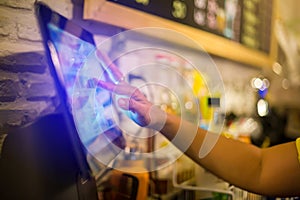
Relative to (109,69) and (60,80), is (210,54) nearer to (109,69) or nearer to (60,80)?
(109,69)

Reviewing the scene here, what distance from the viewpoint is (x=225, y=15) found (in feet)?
6.10

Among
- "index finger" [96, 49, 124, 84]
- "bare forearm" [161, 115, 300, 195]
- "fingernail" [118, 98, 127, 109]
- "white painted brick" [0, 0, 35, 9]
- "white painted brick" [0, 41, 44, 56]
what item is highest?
"white painted brick" [0, 0, 35, 9]

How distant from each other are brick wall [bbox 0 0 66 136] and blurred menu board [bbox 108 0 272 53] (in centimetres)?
33

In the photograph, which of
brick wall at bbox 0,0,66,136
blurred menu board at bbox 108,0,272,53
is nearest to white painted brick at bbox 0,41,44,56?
brick wall at bbox 0,0,66,136

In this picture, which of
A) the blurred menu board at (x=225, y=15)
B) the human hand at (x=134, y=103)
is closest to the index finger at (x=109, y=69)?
the human hand at (x=134, y=103)

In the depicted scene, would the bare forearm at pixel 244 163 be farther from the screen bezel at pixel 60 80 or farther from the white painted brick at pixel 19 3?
the white painted brick at pixel 19 3

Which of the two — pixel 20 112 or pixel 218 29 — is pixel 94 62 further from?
pixel 218 29

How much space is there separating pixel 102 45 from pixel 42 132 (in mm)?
463

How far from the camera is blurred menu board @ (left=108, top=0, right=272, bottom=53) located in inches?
53.4

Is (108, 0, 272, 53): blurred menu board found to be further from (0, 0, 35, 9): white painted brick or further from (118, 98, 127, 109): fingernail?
(118, 98, 127, 109): fingernail

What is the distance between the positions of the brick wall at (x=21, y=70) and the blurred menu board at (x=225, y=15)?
1.09 ft

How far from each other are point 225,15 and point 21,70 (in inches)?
48.6

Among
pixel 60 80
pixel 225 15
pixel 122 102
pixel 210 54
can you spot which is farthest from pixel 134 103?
pixel 225 15

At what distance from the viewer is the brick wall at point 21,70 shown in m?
0.86
